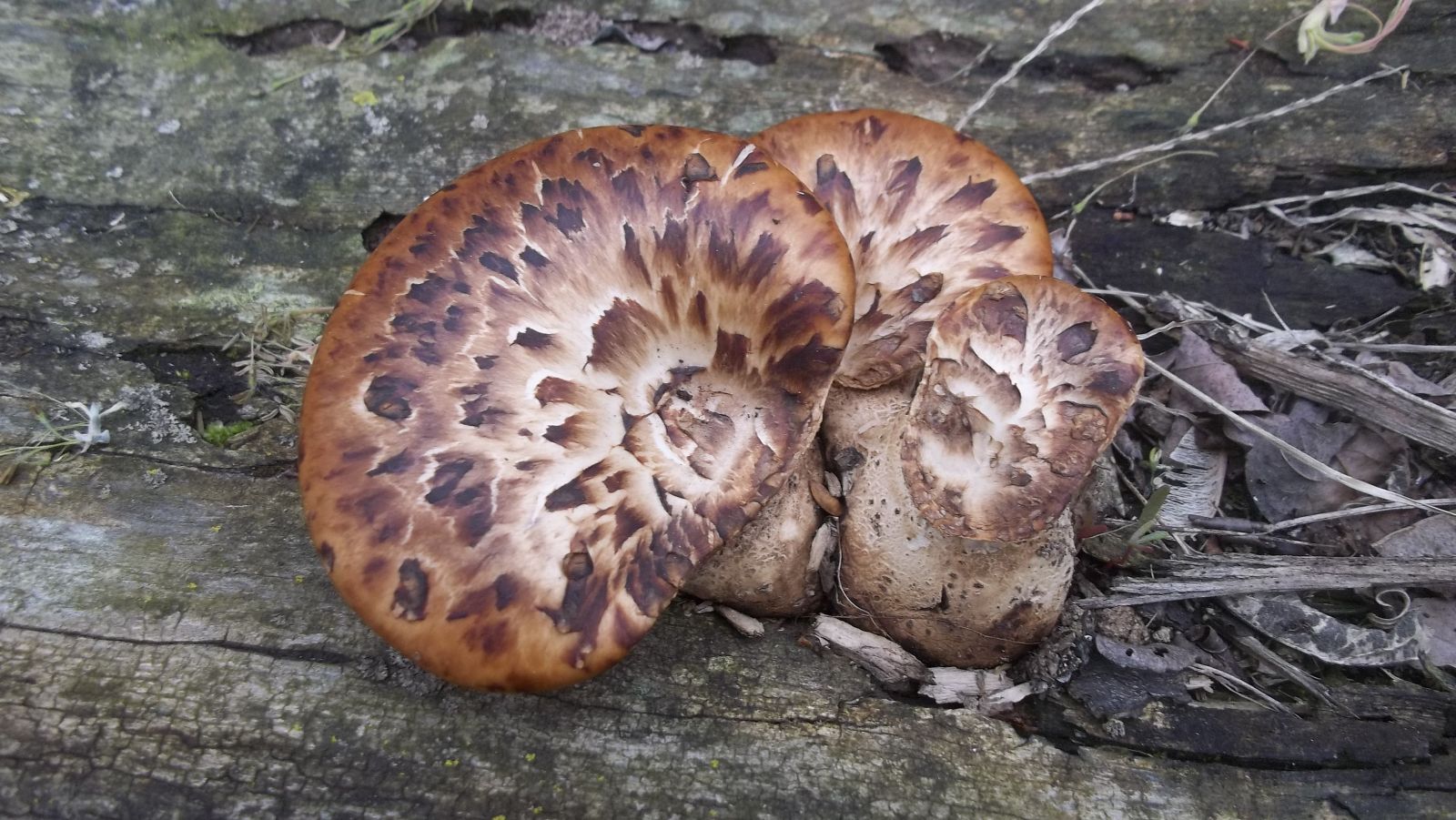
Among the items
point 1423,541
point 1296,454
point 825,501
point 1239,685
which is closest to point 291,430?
point 825,501

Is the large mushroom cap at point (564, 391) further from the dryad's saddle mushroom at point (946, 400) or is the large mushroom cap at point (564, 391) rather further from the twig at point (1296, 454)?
the twig at point (1296, 454)

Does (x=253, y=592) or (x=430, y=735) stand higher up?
(x=253, y=592)

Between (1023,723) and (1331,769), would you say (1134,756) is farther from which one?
(1331,769)

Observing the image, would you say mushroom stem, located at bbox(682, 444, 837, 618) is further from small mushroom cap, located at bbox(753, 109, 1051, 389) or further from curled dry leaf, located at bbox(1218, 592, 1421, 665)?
curled dry leaf, located at bbox(1218, 592, 1421, 665)

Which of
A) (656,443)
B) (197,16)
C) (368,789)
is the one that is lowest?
(368,789)

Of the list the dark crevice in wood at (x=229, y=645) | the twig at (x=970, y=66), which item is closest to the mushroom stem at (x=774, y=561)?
the dark crevice in wood at (x=229, y=645)

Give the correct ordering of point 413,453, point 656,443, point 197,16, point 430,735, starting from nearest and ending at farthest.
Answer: point 413,453 → point 430,735 → point 656,443 → point 197,16

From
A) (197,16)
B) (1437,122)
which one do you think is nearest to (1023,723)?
(1437,122)

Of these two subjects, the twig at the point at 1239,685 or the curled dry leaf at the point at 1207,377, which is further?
Result: the curled dry leaf at the point at 1207,377
